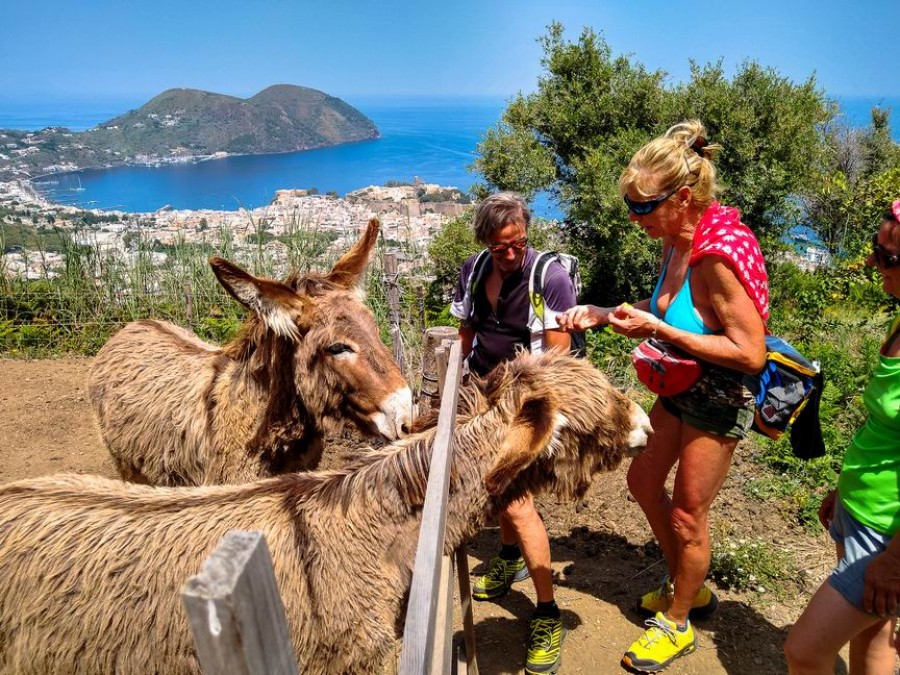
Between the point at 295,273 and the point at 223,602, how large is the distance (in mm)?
2551

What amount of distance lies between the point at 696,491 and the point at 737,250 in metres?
1.18

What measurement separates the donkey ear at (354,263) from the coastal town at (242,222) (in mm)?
4920

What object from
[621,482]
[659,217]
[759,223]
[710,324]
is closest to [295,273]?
[659,217]

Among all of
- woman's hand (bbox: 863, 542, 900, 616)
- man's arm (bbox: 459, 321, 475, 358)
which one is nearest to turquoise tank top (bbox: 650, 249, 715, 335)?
woman's hand (bbox: 863, 542, 900, 616)

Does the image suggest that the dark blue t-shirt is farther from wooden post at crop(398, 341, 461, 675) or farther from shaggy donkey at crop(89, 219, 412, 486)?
wooden post at crop(398, 341, 461, 675)

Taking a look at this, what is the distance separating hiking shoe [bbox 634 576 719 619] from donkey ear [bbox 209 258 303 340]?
2708mm

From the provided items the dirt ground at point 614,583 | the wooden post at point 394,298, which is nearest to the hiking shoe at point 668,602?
the dirt ground at point 614,583

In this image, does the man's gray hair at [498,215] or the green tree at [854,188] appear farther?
the green tree at [854,188]

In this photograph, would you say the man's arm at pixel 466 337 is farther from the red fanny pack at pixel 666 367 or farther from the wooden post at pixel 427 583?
the wooden post at pixel 427 583

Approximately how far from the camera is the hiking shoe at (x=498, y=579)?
147 inches

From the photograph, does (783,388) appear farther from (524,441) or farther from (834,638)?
(524,441)

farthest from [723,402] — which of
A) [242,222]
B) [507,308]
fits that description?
[242,222]

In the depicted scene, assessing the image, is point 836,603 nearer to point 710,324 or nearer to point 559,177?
point 710,324

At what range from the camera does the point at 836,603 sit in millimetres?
2076
